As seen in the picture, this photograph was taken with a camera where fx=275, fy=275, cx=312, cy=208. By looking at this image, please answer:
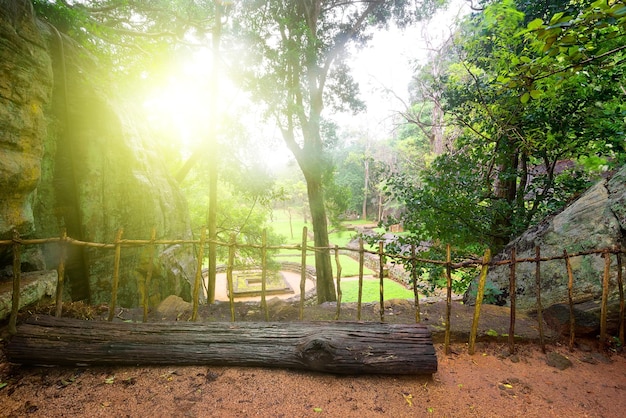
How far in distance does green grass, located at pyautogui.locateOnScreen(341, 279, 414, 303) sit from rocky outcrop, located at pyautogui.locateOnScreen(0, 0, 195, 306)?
26.5 feet

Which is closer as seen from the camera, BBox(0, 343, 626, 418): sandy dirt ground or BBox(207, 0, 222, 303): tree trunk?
BBox(0, 343, 626, 418): sandy dirt ground

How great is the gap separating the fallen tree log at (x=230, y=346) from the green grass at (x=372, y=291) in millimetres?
9668

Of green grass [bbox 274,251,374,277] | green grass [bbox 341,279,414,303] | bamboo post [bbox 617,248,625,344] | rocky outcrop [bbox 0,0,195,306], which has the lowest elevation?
green grass [bbox 341,279,414,303]

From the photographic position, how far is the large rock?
160 inches

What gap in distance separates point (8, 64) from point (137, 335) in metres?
4.22

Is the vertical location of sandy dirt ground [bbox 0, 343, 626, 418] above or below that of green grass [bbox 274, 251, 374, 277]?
above

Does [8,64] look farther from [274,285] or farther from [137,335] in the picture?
[274,285]

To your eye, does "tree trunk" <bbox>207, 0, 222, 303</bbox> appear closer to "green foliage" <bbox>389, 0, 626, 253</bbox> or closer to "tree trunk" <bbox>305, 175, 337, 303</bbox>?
"tree trunk" <bbox>305, 175, 337, 303</bbox>

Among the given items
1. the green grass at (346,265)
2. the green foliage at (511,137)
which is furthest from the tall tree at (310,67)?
the green grass at (346,265)

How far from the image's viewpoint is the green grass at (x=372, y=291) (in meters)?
13.1

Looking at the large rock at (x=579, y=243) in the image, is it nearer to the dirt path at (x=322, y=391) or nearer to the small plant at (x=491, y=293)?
the small plant at (x=491, y=293)

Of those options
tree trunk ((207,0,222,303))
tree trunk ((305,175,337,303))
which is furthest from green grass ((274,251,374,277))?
tree trunk ((207,0,222,303))

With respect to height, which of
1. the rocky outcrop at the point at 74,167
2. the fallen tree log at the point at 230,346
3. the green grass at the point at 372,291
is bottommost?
the green grass at the point at 372,291

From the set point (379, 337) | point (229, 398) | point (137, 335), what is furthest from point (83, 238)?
point (379, 337)
